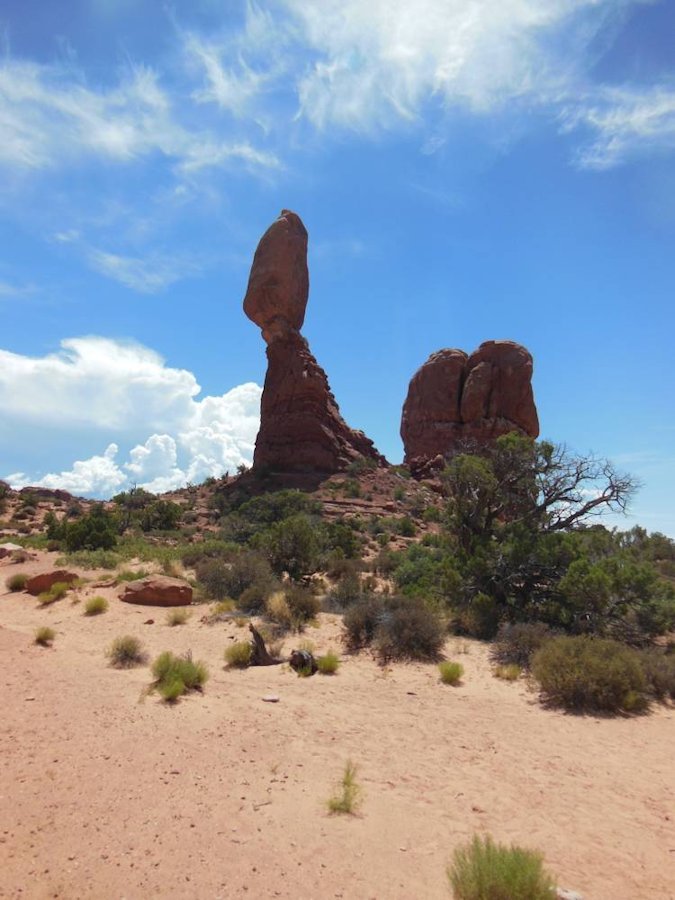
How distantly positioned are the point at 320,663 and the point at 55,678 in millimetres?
4537

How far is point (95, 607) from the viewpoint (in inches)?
568

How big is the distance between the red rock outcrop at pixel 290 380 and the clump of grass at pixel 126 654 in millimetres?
30710

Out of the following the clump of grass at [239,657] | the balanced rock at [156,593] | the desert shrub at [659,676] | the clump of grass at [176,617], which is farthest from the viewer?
the balanced rock at [156,593]

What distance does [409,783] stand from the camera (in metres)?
6.37

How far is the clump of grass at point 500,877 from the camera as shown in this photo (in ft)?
12.8

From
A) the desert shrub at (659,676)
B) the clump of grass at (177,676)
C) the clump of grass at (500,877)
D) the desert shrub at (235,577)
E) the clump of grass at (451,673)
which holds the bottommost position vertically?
the clump of grass at (500,877)

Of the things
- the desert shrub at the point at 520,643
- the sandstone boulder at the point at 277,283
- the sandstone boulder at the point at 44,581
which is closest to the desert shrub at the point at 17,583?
the sandstone boulder at the point at 44,581

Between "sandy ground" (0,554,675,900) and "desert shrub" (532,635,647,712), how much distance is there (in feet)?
1.37

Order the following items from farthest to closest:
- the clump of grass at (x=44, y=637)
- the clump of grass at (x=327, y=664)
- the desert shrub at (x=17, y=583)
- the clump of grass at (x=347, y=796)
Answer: the desert shrub at (x=17, y=583) < the clump of grass at (x=44, y=637) < the clump of grass at (x=327, y=664) < the clump of grass at (x=347, y=796)

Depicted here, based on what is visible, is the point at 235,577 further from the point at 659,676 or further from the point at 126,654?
the point at 659,676

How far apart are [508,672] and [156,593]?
9.66 meters

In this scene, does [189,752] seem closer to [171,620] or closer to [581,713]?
[581,713]

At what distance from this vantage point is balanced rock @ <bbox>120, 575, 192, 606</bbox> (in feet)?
51.6

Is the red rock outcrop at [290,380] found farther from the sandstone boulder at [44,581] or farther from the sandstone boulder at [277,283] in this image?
the sandstone boulder at [44,581]
